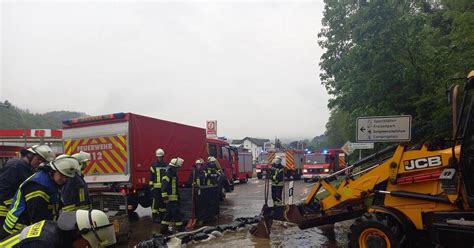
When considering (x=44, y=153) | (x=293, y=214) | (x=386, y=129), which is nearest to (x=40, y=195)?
(x=44, y=153)

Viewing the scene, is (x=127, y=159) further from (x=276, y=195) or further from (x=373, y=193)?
(x=373, y=193)

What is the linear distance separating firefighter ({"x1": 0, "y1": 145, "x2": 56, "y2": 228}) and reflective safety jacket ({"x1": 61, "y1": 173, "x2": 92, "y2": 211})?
16.4 inches

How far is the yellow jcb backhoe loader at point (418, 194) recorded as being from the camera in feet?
17.7

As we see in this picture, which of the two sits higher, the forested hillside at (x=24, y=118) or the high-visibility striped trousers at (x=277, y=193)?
the forested hillside at (x=24, y=118)

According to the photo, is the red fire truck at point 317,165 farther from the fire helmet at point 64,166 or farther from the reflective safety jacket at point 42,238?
the reflective safety jacket at point 42,238

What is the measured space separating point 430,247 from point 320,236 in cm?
261

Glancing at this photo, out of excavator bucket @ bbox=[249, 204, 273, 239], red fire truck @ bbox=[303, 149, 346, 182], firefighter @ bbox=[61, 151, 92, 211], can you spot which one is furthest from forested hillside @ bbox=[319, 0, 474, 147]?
red fire truck @ bbox=[303, 149, 346, 182]

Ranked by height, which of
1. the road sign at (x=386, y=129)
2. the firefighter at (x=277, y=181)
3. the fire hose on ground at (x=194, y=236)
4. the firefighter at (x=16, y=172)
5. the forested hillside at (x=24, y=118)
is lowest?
the fire hose on ground at (x=194, y=236)

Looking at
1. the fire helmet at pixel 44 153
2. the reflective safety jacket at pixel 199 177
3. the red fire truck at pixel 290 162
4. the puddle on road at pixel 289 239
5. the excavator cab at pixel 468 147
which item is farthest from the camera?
the red fire truck at pixel 290 162

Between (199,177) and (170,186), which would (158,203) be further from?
(199,177)

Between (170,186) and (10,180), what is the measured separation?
15.5ft

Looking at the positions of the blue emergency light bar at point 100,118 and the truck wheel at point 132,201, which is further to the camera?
the truck wheel at point 132,201

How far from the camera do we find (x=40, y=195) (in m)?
3.50

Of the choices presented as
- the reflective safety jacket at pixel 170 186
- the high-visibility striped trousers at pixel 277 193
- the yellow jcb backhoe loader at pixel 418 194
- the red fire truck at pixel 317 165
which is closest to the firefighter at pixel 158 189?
the reflective safety jacket at pixel 170 186
